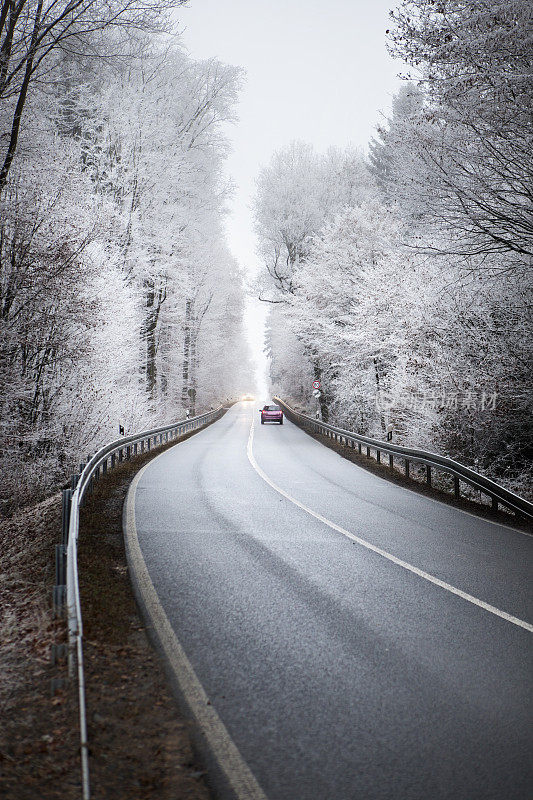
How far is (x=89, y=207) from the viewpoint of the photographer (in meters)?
17.2

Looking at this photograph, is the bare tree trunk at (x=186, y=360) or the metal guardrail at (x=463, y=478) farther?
the bare tree trunk at (x=186, y=360)

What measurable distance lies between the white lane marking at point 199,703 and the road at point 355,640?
0.13 ft

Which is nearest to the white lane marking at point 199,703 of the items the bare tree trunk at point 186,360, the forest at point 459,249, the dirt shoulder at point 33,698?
the dirt shoulder at point 33,698

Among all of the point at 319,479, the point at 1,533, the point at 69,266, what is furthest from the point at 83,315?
the point at 319,479

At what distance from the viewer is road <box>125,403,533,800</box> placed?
3.11m

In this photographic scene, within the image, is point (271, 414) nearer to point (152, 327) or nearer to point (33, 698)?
point (152, 327)

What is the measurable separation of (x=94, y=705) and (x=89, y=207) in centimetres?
1653

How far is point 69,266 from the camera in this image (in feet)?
39.2

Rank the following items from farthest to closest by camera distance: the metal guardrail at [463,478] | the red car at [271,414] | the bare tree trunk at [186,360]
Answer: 1. the bare tree trunk at [186,360]
2. the red car at [271,414]
3. the metal guardrail at [463,478]

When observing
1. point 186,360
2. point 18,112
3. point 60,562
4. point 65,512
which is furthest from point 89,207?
point 186,360

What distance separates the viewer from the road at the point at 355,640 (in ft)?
10.2

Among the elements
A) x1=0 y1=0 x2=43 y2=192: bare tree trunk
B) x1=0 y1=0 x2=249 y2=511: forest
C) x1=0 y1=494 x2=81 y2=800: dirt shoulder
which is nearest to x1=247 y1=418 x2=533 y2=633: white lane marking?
x1=0 y1=494 x2=81 y2=800: dirt shoulder

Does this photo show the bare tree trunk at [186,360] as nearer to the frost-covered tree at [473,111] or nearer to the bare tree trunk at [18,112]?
the bare tree trunk at [18,112]

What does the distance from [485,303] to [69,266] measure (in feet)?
32.4
